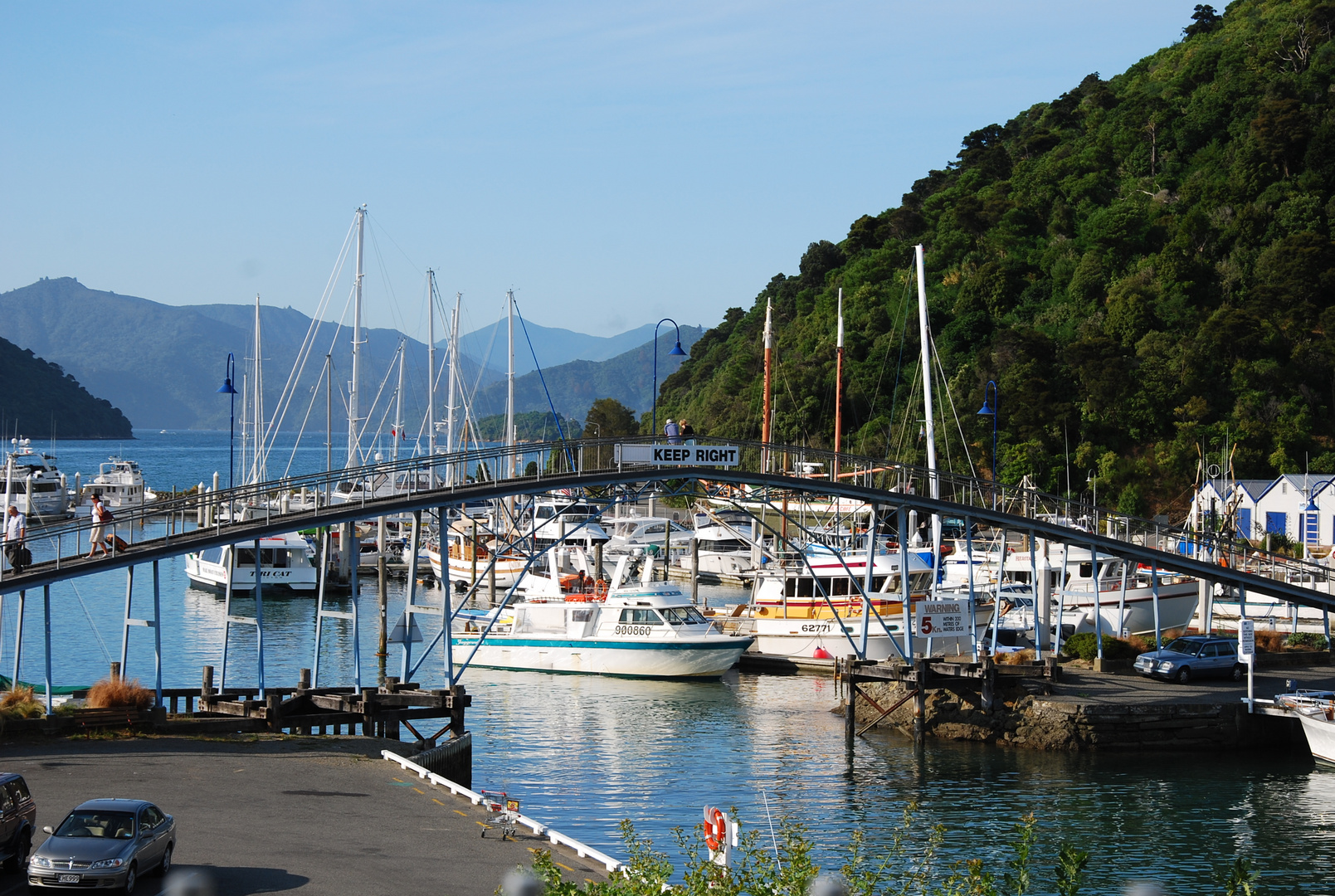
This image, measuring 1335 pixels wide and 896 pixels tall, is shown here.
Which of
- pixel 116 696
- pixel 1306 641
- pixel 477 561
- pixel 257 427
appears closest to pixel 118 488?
pixel 257 427

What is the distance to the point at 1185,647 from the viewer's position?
42.3 meters

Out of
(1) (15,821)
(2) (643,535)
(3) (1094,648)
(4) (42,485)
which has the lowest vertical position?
(3) (1094,648)

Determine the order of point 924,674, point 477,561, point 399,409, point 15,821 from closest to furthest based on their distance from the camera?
1. point 15,821
2. point 924,674
3. point 477,561
4. point 399,409

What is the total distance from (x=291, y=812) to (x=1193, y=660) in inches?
1194

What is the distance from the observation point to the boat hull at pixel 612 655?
164 ft

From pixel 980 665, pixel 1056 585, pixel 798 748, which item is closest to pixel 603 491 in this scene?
pixel 798 748

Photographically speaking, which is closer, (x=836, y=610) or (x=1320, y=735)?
(x=1320, y=735)

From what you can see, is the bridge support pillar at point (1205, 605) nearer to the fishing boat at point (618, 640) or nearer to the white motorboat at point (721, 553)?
the fishing boat at point (618, 640)

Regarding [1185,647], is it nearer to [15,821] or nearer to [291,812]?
[291,812]

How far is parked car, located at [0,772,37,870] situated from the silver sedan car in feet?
3.00

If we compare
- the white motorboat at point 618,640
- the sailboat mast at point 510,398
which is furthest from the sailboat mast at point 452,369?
the white motorboat at point 618,640

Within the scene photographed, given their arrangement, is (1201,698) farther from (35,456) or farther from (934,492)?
(35,456)

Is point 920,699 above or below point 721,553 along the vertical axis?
below

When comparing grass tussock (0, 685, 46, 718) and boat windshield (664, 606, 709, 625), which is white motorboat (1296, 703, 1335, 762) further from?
grass tussock (0, 685, 46, 718)
